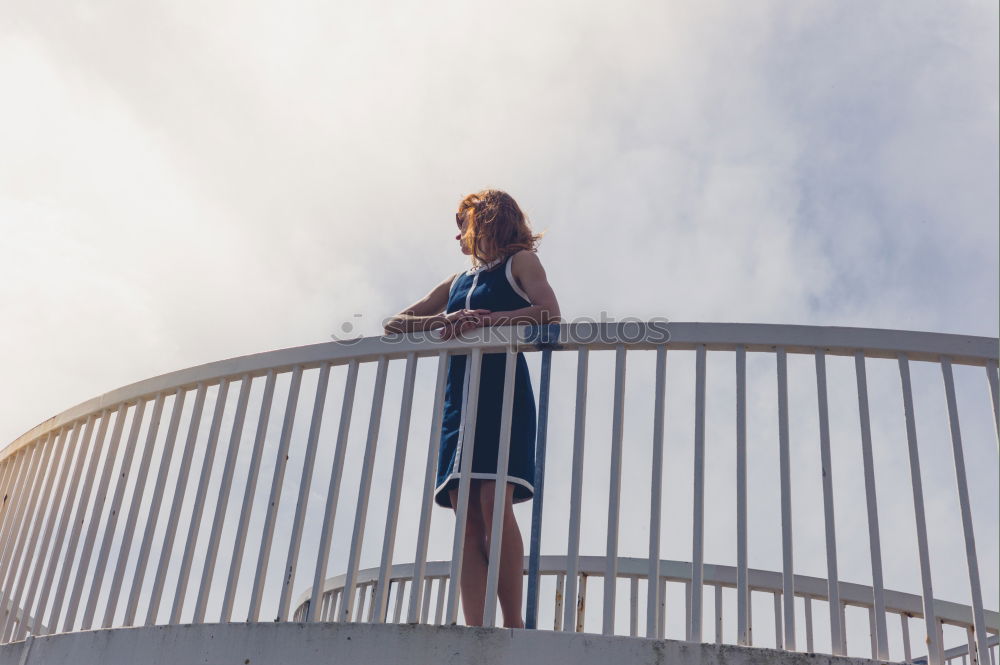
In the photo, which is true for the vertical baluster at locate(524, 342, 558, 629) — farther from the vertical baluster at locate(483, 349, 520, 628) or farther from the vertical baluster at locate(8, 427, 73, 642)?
the vertical baluster at locate(8, 427, 73, 642)

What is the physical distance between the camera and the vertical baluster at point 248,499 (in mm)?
2756

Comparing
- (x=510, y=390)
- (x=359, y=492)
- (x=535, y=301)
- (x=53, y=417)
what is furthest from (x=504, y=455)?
(x=53, y=417)

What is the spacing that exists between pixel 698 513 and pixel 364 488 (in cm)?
101

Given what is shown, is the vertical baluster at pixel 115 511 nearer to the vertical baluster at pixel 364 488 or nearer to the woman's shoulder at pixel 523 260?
the vertical baluster at pixel 364 488

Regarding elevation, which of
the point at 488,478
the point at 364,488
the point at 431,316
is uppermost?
the point at 431,316

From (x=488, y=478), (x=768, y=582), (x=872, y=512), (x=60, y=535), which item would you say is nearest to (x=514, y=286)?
(x=488, y=478)

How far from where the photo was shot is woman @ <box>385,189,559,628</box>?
2.88m

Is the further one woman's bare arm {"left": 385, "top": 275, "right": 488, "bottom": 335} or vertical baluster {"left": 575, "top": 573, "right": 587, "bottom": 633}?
vertical baluster {"left": 575, "top": 573, "right": 587, "bottom": 633}

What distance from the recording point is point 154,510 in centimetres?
313

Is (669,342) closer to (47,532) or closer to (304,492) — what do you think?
(304,492)

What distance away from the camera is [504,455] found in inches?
104

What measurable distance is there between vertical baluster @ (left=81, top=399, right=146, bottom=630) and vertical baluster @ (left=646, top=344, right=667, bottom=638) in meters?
1.99

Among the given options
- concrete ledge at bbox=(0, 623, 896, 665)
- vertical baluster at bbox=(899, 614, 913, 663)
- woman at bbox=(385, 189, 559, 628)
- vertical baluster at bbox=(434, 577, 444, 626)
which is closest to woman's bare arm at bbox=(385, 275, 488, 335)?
woman at bbox=(385, 189, 559, 628)

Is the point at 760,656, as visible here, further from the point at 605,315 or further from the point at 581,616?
the point at 581,616
